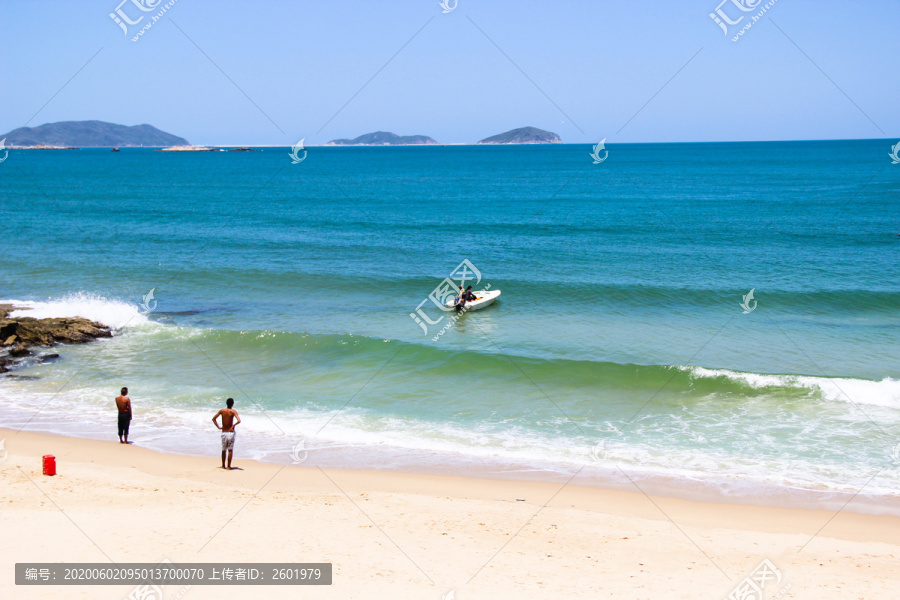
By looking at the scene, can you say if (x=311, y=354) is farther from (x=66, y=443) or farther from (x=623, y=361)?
(x=623, y=361)

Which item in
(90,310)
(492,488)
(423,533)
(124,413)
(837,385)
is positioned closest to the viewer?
(423,533)

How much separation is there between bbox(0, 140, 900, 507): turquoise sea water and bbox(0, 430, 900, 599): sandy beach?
1.04 metres

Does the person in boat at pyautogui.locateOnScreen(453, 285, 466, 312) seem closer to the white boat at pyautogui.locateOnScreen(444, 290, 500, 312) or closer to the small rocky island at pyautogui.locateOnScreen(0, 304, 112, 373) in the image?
the white boat at pyautogui.locateOnScreen(444, 290, 500, 312)

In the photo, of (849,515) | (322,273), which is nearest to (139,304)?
(322,273)

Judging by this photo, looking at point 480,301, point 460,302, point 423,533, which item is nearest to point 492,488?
point 423,533

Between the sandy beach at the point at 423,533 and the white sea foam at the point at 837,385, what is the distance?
614cm

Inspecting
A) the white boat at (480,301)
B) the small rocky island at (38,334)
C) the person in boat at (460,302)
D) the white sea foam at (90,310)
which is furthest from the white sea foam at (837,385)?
the white sea foam at (90,310)

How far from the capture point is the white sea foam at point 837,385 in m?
16.1

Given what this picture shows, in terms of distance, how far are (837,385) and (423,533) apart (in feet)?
40.3

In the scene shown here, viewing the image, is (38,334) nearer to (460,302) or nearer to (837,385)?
(460,302)

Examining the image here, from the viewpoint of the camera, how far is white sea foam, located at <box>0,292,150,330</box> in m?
23.5

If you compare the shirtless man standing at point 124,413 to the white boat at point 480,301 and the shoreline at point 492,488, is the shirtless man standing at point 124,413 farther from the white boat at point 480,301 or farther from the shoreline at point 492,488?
the white boat at point 480,301

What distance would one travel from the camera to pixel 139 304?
84.6 feet

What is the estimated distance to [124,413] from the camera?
1350 centimetres
